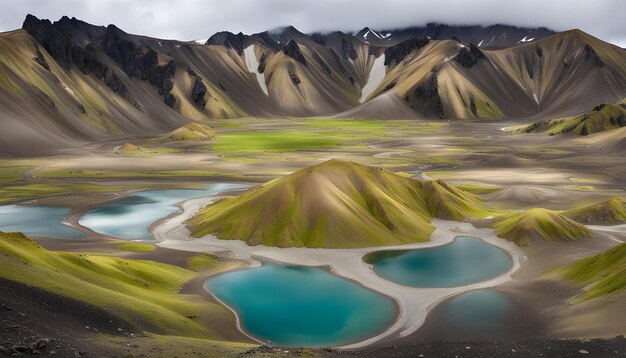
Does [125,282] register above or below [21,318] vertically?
below

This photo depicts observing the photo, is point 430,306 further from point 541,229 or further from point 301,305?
point 541,229

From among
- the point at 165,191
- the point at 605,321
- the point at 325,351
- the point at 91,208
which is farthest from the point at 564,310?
the point at 165,191

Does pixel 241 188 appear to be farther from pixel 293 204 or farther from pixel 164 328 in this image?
pixel 164 328

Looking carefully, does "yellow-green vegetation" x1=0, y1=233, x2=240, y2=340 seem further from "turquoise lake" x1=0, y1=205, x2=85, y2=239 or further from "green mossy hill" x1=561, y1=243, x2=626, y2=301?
"green mossy hill" x1=561, y1=243, x2=626, y2=301

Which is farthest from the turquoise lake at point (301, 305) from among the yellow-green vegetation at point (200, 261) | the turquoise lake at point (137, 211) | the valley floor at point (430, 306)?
the turquoise lake at point (137, 211)

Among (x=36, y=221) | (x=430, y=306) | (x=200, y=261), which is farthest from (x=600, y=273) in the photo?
(x=36, y=221)

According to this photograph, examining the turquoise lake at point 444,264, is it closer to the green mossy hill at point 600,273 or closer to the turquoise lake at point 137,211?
the green mossy hill at point 600,273

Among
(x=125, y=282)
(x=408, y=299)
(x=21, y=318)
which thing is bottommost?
(x=408, y=299)
